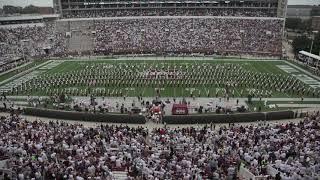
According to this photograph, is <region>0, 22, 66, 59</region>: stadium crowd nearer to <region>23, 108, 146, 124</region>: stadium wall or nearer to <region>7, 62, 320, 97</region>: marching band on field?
<region>7, 62, 320, 97</region>: marching band on field

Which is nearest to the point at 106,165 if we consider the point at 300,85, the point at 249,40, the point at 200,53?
the point at 300,85

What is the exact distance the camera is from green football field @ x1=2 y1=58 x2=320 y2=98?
3425cm

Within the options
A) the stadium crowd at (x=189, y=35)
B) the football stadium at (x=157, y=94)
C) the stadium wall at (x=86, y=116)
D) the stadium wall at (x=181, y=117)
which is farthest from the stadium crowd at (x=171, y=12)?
the stadium wall at (x=181, y=117)

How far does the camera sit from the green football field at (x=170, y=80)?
3425 centimetres

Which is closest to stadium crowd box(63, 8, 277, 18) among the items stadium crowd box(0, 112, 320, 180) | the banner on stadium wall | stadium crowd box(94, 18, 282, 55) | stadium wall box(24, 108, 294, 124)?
stadium crowd box(94, 18, 282, 55)

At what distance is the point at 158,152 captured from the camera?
57.6 ft

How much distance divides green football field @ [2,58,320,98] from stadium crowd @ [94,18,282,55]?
36.7ft

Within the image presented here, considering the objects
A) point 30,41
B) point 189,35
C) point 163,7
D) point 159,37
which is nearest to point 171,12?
point 163,7

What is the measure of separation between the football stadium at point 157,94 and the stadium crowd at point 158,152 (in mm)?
63

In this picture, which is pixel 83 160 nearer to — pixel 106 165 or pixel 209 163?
pixel 106 165

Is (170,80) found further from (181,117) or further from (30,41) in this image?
(30,41)

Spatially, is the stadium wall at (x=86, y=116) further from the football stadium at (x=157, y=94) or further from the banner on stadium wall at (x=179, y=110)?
the banner on stadium wall at (x=179, y=110)

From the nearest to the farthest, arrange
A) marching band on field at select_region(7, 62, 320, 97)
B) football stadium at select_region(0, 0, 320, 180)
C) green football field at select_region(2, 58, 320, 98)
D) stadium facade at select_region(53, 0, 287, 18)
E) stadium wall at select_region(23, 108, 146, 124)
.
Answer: football stadium at select_region(0, 0, 320, 180)
stadium wall at select_region(23, 108, 146, 124)
green football field at select_region(2, 58, 320, 98)
marching band on field at select_region(7, 62, 320, 97)
stadium facade at select_region(53, 0, 287, 18)

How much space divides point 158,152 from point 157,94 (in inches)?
638
